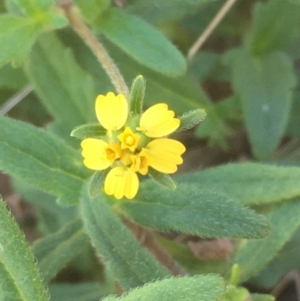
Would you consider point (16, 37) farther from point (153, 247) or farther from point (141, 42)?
point (153, 247)

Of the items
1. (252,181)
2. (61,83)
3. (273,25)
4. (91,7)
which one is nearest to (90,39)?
(91,7)

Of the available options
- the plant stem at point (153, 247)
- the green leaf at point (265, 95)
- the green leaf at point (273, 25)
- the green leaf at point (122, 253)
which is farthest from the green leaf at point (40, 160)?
the green leaf at point (273, 25)

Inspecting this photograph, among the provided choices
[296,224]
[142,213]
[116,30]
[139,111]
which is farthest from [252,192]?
[116,30]

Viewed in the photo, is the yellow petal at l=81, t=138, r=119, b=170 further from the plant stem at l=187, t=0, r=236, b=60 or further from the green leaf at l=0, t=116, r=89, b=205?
the plant stem at l=187, t=0, r=236, b=60

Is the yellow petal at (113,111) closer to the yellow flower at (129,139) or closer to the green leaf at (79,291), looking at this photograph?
the yellow flower at (129,139)

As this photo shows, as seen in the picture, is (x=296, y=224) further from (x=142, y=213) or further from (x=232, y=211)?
(x=142, y=213)

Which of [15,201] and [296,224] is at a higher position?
[15,201]
